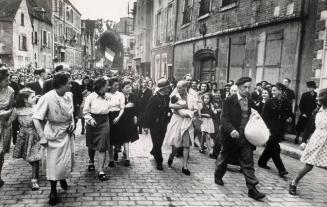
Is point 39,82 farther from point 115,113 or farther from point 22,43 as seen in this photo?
point 22,43

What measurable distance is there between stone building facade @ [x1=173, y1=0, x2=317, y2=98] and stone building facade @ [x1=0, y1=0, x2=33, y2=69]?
1793cm

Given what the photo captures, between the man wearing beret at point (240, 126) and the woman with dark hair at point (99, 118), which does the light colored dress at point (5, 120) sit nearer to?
the woman with dark hair at point (99, 118)

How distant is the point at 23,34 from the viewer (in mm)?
33094

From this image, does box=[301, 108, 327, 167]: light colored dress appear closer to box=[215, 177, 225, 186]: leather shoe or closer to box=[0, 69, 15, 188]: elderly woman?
box=[215, 177, 225, 186]: leather shoe

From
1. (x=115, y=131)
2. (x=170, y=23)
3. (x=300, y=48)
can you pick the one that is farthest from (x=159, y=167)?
(x=170, y=23)

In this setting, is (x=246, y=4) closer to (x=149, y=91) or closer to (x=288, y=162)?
(x=149, y=91)

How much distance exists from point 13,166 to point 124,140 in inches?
81.5

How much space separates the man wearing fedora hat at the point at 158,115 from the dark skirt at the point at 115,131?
0.49 m

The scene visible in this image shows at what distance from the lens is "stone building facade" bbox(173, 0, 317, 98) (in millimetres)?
10055

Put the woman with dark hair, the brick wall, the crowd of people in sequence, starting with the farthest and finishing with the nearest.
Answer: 1. the brick wall
2. the woman with dark hair
3. the crowd of people

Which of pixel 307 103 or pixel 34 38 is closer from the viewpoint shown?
pixel 307 103

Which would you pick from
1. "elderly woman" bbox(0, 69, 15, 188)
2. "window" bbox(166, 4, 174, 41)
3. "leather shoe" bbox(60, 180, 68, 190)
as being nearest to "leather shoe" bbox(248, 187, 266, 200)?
"leather shoe" bbox(60, 180, 68, 190)

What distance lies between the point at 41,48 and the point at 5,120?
114 ft

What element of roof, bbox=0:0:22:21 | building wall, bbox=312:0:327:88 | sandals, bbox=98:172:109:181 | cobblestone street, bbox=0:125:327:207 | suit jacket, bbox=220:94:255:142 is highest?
roof, bbox=0:0:22:21
